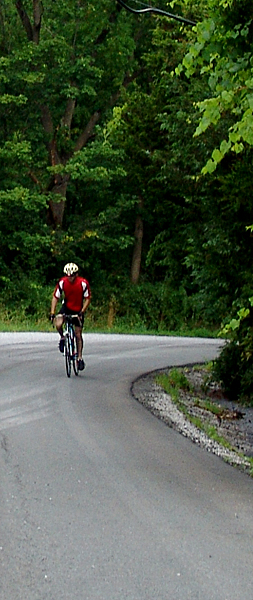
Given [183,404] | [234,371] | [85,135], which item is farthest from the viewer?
[85,135]

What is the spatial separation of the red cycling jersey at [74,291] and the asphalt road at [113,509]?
3.93m

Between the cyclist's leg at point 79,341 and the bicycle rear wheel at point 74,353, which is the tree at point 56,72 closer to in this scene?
the cyclist's leg at point 79,341

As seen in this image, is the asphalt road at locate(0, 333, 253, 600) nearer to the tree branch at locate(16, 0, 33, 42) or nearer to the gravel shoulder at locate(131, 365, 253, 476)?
the gravel shoulder at locate(131, 365, 253, 476)

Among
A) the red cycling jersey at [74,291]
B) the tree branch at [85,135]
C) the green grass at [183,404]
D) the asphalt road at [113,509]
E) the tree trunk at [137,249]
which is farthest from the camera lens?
the tree trunk at [137,249]

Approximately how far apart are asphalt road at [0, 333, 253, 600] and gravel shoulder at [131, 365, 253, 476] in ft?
1.03

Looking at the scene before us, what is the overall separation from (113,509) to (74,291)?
10.3 metres

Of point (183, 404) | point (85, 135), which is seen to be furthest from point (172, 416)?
point (85, 135)

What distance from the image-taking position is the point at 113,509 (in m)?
7.44

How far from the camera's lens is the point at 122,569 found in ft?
19.5

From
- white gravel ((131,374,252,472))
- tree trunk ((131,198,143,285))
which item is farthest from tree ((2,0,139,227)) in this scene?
white gravel ((131,374,252,472))

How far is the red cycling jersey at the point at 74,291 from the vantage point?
17.5 m

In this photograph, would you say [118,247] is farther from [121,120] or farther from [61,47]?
[121,120]

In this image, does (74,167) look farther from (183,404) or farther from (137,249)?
(183,404)

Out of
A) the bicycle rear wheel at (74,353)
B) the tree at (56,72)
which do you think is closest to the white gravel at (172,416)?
the bicycle rear wheel at (74,353)
